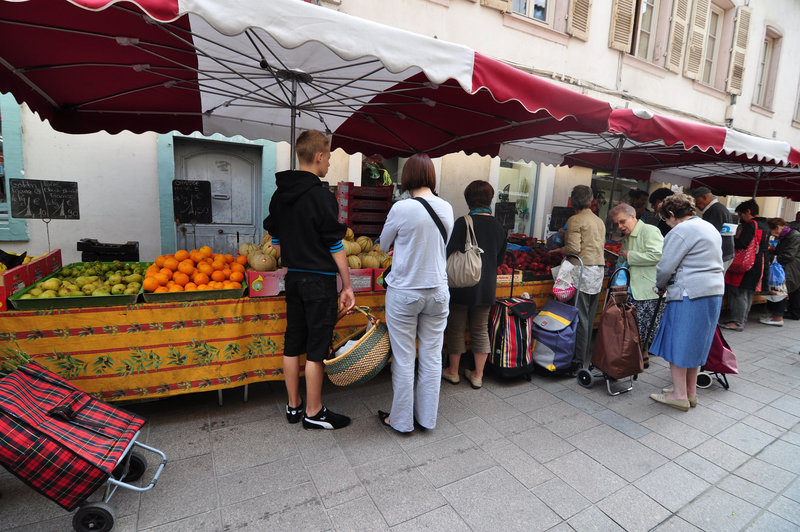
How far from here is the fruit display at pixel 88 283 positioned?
2678 millimetres

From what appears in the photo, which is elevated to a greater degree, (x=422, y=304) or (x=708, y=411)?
(x=422, y=304)

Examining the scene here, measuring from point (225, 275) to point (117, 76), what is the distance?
6.00 feet

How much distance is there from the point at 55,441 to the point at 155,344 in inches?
41.4

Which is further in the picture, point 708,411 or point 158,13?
point 708,411

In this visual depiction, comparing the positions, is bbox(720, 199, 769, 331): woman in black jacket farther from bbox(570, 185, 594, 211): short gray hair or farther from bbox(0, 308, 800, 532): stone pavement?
bbox(570, 185, 594, 211): short gray hair

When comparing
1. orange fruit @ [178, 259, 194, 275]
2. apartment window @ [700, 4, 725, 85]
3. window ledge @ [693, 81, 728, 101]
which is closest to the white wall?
orange fruit @ [178, 259, 194, 275]

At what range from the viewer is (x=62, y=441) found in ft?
6.11

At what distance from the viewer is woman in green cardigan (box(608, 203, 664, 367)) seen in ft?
12.6

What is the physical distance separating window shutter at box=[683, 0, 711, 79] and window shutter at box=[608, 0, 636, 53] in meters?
2.15

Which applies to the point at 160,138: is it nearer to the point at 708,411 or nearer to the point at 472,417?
the point at 472,417

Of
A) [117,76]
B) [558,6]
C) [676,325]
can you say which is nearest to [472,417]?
[676,325]

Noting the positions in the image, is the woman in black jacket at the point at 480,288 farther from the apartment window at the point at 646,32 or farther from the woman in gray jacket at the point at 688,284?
the apartment window at the point at 646,32

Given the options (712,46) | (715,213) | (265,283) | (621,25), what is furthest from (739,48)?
(265,283)

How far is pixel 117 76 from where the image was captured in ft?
10.4
